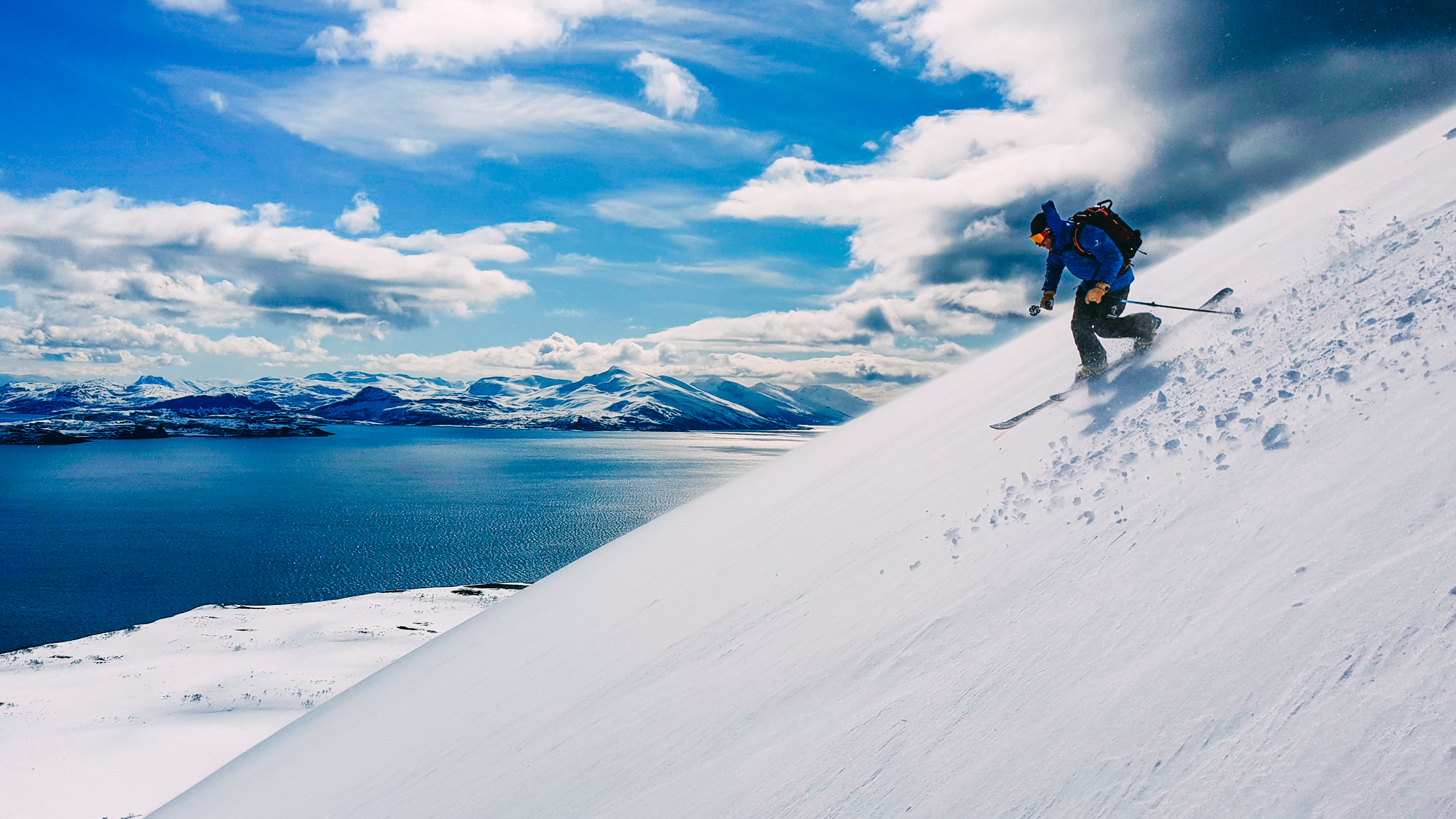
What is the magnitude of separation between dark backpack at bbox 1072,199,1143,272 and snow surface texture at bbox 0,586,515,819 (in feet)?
57.2

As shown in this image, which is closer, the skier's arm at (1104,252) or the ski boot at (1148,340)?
the skier's arm at (1104,252)

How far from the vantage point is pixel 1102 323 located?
21.1 ft

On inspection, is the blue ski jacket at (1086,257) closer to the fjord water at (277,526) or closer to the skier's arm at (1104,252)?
the skier's arm at (1104,252)

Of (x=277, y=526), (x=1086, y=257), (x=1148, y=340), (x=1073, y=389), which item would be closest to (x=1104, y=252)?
(x=1086, y=257)

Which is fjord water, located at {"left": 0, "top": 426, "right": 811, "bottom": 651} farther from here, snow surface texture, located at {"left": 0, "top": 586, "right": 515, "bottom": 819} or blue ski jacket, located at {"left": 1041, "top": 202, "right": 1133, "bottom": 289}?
blue ski jacket, located at {"left": 1041, "top": 202, "right": 1133, "bottom": 289}

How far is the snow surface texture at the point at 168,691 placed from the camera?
13594mm

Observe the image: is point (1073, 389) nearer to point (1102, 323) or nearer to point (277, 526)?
point (1102, 323)

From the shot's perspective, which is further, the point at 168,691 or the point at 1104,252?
the point at 168,691

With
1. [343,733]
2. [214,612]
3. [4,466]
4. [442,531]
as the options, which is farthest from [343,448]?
[343,733]

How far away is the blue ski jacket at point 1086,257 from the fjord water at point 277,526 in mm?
45877

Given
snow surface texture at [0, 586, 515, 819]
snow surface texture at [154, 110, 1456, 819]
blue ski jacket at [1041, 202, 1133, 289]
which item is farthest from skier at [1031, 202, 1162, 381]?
snow surface texture at [0, 586, 515, 819]

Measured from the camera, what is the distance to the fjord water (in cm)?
4275

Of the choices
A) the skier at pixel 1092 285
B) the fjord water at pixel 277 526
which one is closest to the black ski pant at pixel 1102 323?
the skier at pixel 1092 285

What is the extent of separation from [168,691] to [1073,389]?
2502 cm
